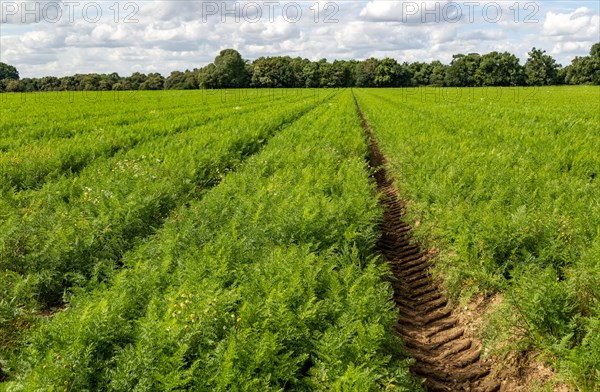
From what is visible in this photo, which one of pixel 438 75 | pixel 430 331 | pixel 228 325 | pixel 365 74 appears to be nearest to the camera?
pixel 228 325

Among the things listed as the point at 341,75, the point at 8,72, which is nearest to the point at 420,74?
the point at 341,75

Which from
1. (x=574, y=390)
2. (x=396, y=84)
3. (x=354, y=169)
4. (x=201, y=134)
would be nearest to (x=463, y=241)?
(x=574, y=390)

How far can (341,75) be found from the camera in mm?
117250

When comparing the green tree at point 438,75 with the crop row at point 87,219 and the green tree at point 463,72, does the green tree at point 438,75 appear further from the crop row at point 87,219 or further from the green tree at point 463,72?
the crop row at point 87,219

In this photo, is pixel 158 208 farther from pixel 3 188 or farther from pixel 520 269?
pixel 520 269

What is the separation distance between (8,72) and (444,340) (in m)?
154

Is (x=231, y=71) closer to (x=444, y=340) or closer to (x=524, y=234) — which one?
(x=524, y=234)

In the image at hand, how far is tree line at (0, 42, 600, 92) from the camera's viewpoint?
88.0 metres

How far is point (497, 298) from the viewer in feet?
17.0

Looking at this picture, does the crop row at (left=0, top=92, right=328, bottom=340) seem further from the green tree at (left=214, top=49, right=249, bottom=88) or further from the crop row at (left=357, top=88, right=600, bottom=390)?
the green tree at (left=214, top=49, right=249, bottom=88)

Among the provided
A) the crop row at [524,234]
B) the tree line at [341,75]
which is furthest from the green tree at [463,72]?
the crop row at [524,234]

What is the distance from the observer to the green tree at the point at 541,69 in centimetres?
10069

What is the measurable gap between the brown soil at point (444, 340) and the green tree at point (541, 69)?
10915 centimetres

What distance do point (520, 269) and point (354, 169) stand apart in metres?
4.98
